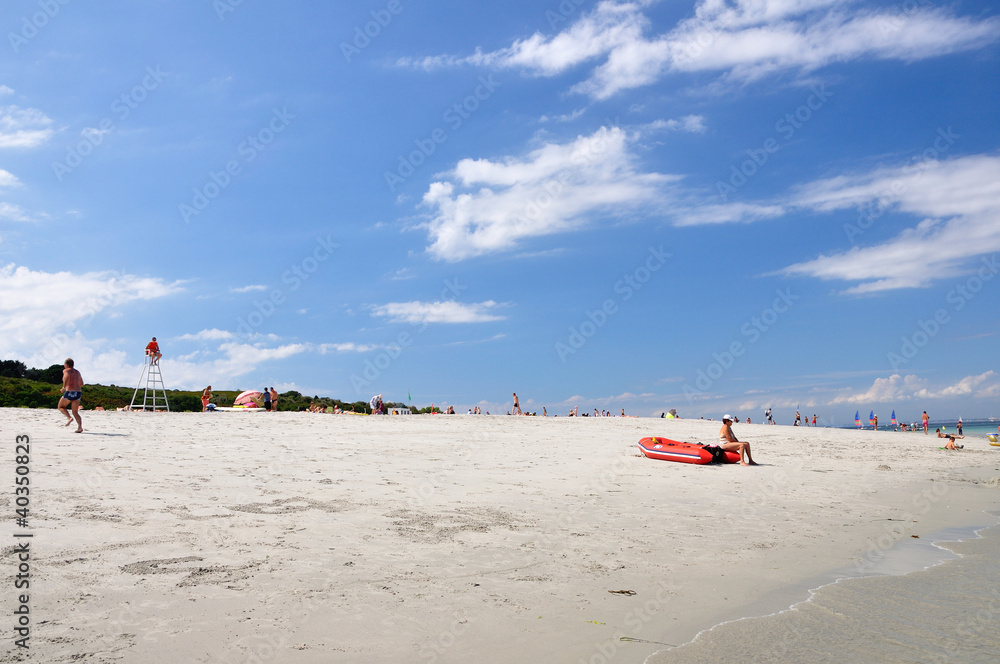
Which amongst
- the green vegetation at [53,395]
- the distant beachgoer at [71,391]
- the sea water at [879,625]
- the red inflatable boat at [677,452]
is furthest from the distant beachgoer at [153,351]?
the sea water at [879,625]

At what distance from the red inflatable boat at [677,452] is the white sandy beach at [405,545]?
2.71ft

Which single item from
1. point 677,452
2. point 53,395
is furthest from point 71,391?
point 53,395

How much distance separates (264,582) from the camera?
5.55 meters

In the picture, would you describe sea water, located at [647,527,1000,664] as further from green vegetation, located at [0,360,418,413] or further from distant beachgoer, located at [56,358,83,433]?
green vegetation, located at [0,360,418,413]

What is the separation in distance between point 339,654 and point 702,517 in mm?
7300

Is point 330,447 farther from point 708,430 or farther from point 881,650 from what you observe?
point 708,430

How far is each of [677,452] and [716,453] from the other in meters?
1.32

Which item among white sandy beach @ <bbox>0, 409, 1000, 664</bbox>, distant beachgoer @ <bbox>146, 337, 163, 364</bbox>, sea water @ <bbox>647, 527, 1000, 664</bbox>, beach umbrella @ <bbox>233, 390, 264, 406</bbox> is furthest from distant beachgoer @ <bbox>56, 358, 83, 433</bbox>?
beach umbrella @ <bbox>233, 390, 264, 406</bbox>

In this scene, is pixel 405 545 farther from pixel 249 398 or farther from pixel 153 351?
pixel 249 398

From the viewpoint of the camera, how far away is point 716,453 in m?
16.3

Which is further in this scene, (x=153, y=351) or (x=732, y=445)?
(x=153, y=351)

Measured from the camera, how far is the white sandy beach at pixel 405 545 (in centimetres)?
465

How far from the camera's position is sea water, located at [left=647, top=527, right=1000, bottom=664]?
189 inches

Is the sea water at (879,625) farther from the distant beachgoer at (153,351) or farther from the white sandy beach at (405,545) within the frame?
the distant beachgoer at (153,351)
